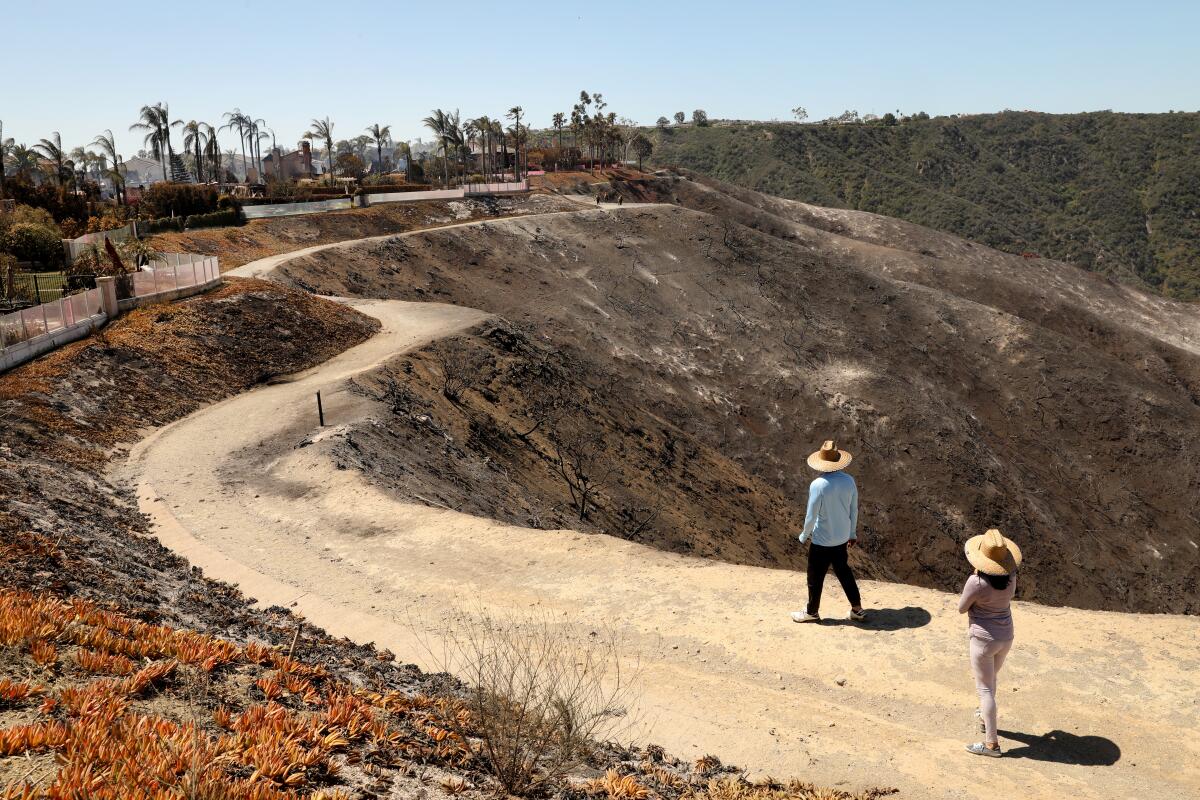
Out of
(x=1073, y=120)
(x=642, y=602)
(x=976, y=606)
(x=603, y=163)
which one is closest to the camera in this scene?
(x=976, y=606)

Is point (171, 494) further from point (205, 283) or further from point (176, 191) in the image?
point (176, 191)

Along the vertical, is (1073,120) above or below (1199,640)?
above

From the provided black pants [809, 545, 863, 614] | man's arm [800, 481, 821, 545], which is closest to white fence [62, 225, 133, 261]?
man's arm [800, 481, 821, 545]

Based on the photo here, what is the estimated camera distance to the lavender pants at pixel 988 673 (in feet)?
24.5

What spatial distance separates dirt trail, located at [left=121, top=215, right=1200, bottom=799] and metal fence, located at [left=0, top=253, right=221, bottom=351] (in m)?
8.12

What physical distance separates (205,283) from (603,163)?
3157 inches

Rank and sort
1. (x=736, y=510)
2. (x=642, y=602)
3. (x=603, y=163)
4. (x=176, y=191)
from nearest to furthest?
(x=642, y=602) → (x=736, y=510) → (x=176, y=191) → (x=603, y=163)

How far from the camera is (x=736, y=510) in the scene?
3166 cm

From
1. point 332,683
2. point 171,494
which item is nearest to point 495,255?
point 171,494

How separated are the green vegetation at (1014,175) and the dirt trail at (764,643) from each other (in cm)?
12473

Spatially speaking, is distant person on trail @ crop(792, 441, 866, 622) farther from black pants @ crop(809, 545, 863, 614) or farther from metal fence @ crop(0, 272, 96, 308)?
metal fence @ crop(0, 272, 96, 308)

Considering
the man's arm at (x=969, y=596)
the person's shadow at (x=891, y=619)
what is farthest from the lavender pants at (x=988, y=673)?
the person's shadow at (x=891, y=619)

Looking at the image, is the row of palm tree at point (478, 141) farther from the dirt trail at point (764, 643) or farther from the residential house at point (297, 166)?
the dirt trail at point (764, 643)

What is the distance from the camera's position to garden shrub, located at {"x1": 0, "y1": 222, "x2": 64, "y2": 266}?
33000mm
